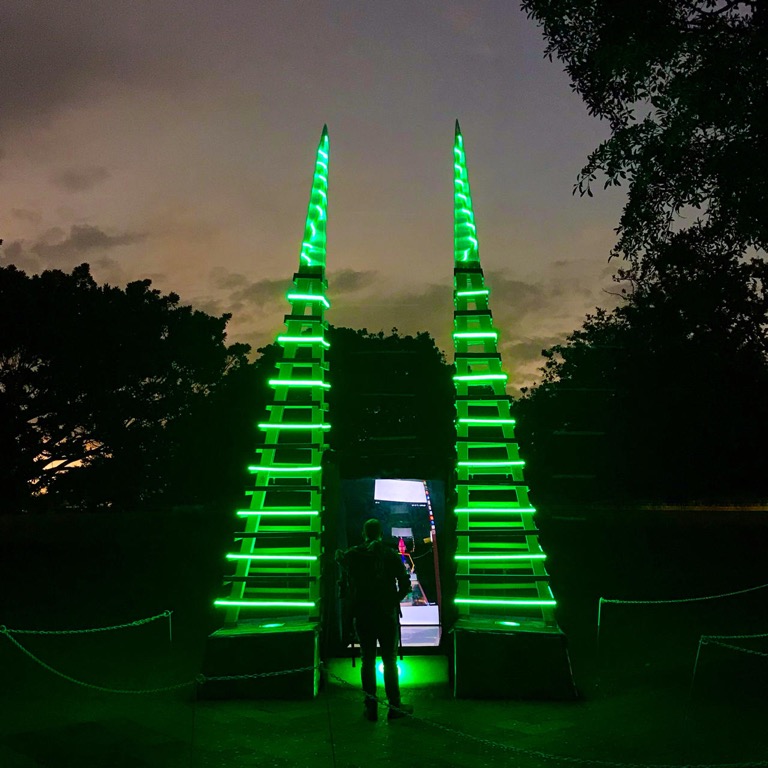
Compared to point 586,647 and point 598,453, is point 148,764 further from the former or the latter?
point 598,453

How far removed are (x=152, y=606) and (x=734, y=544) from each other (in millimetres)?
16265

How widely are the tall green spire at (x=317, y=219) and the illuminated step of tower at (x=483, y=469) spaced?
151 cm

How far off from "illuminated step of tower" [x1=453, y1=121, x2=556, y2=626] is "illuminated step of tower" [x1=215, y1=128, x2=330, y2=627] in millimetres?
1418

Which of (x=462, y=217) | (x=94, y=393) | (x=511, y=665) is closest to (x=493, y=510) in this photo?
(x=511, y=665)

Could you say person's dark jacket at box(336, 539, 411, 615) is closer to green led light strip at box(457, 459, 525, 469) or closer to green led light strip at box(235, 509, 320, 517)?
green led light strip at box(235, 509, 320, 517)

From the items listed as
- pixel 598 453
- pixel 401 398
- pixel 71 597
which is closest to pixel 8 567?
pixel 71 597

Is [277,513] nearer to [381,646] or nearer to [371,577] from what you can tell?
[371,577]

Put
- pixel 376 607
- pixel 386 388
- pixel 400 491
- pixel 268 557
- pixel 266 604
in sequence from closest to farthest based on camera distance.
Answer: pixel 376 607 < pixel 268 557 < pixel 266 604 < pixel 400 491 < pixel 386 388

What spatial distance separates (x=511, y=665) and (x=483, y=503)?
5.36ft

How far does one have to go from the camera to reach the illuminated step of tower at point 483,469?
784 centimetres

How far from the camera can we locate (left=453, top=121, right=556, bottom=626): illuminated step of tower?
7836mm

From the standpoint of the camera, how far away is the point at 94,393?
A: 25688mm

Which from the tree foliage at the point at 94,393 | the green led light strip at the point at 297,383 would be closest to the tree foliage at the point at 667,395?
the green led light strip at the point at 297,383

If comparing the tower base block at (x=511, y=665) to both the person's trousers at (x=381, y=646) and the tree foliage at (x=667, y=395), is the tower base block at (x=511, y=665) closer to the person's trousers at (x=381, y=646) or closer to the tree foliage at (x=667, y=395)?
the person's trousers at (x=381, y=646)
